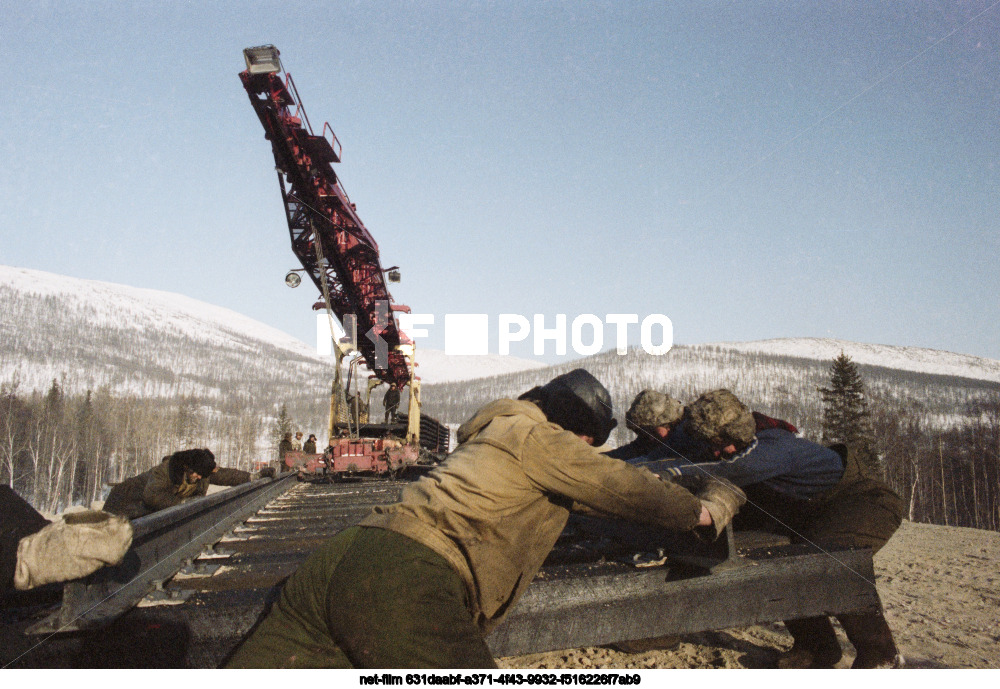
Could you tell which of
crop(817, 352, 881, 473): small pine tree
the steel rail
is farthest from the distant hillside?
the steel rail

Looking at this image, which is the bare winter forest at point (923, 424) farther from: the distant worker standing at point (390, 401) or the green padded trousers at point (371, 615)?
the green padded trousers at point (371, 615)

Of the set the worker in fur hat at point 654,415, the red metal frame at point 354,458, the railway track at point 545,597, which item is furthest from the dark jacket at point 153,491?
the red metal frame at point 354,458

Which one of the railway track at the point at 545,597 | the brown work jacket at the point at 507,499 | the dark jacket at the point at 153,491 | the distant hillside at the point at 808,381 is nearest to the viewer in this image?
the brown work jacket at the point at 507,499

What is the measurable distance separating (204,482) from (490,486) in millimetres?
4833

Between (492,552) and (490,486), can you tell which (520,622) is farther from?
(490,486)

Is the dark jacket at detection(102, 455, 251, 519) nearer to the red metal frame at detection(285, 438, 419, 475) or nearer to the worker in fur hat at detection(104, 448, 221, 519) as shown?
the worker in fur hat at detection(104, 448, 221, 519)

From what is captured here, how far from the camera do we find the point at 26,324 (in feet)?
554

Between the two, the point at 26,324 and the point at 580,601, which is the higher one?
the point at 26,324

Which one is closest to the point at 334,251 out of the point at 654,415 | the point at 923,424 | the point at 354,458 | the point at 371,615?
the point at 354,458

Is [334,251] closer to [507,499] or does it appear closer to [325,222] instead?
[325,222]

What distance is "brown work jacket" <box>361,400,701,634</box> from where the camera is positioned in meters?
1.66

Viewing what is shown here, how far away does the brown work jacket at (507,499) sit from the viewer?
1661mm

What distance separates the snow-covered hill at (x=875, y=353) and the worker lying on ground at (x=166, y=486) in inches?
1435

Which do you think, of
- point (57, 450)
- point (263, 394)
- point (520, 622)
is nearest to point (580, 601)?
point (520, 622)
